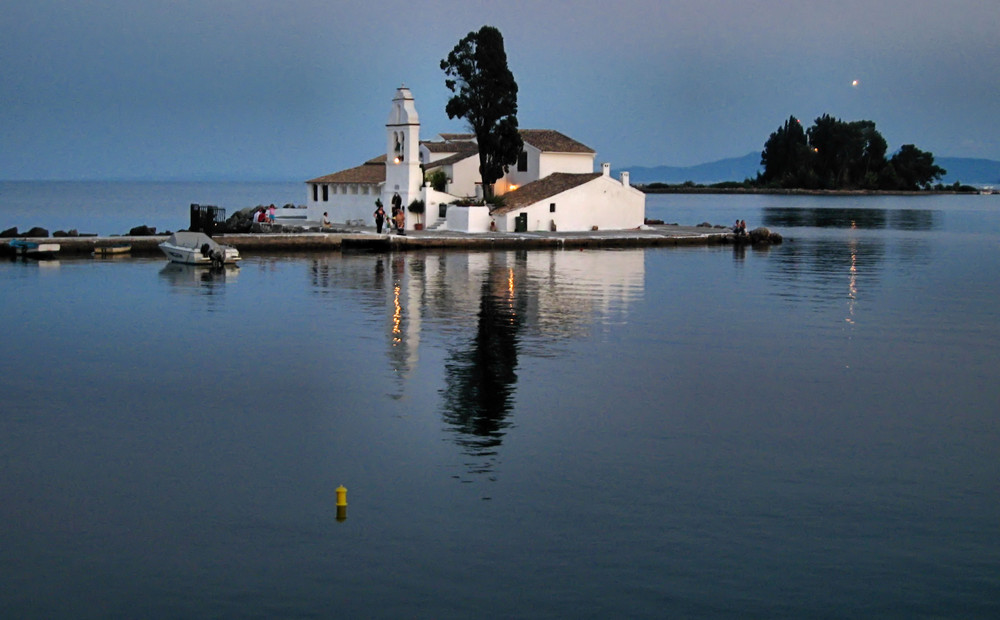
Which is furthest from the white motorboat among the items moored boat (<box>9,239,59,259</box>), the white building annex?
the white building annex

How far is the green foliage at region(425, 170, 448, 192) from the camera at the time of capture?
2384 inches

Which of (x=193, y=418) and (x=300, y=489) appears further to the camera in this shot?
(x=193, y=418)

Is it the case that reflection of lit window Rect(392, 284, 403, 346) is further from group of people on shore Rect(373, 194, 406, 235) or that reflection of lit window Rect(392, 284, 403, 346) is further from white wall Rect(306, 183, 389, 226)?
white wall Rect(306, 183, 389, 226)

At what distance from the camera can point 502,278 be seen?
4059cm

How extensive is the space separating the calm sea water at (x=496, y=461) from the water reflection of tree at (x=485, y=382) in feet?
0.35

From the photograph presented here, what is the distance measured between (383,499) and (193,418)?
5.62m

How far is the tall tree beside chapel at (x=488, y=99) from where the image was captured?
58938 millimetres

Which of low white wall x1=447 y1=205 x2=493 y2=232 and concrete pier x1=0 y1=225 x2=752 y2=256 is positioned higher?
low white wall x1=447 y1=205 x2=493 y2=232

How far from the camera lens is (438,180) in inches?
2384

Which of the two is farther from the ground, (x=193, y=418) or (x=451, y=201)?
(x=451, y=201)

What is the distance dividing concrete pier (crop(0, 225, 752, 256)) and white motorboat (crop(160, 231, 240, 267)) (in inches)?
173

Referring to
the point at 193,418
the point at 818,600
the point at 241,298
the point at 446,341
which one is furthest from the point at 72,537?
the point at 241,298

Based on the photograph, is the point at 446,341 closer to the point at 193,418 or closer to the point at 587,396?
the point at 587,396

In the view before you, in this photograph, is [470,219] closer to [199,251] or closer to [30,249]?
[199,251]
